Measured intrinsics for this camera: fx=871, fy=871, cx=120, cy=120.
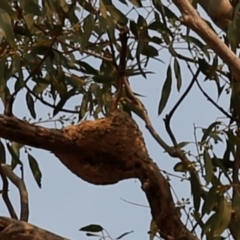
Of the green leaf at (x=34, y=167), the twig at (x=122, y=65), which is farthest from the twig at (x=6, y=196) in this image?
the twig at (x=122, y=65)

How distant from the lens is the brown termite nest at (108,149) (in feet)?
5.63

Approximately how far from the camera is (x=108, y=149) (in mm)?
1724

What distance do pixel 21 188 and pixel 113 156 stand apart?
1.08 ft

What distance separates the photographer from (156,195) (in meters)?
1.68

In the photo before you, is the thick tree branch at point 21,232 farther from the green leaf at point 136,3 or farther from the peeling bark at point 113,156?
the green leaf at point 136,3

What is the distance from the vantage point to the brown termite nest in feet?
5.63

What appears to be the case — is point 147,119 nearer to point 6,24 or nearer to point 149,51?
point 149,51

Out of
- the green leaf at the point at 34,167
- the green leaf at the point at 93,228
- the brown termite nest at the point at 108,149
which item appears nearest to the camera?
the brown termite nest at the point at 108,149

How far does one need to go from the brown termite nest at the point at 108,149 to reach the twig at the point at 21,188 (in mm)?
190

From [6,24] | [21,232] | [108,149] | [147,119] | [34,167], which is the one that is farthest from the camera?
[34,167]

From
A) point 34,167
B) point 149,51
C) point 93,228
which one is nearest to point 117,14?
point 149,51

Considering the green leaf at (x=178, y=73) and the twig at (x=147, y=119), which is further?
the green leaf at (x=178, y=73)

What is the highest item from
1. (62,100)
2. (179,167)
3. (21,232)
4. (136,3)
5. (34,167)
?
(136,3)

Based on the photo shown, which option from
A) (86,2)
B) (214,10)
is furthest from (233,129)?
(86,2)
